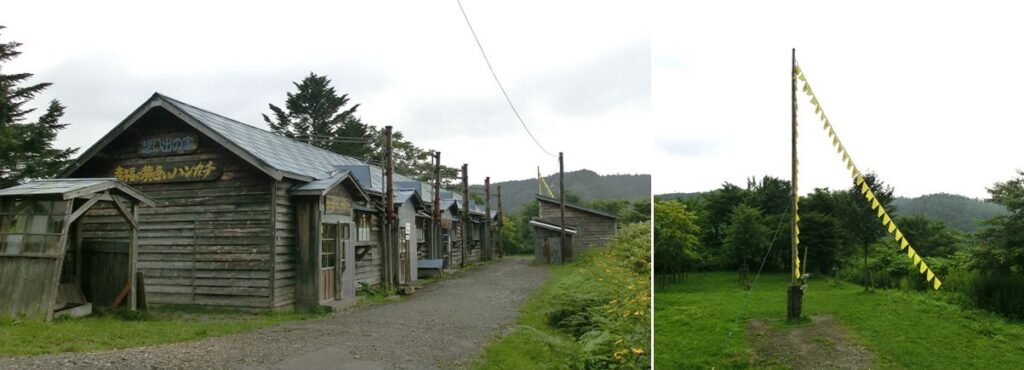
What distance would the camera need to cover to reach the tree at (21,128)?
5.25 m

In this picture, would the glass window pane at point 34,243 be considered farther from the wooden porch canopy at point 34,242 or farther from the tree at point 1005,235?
the tree at point 1005,235

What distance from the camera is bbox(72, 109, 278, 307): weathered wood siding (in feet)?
29.6

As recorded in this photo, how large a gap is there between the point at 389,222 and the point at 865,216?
8406 millimetres

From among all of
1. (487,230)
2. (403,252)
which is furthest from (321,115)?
(403,252)

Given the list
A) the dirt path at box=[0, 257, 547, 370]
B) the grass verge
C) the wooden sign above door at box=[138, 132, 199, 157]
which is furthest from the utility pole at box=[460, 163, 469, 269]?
the wooden sign above door at box=[138, 132, 199, 157]

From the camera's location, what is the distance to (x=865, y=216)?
306 inches

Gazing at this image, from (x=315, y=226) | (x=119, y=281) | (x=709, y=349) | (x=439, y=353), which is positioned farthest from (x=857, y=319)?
(x=119, y=281)

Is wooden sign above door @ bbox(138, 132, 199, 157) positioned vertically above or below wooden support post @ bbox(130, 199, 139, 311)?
above

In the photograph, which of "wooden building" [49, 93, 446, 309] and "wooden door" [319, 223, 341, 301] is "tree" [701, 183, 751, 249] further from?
"wooden door" [319, 223, 341, 301]

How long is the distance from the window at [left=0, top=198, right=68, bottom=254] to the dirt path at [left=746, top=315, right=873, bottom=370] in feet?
26.8

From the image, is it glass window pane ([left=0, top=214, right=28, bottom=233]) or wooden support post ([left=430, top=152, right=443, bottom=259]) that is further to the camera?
wooden support post ([left=430, top=152, right=443, bottom=259])

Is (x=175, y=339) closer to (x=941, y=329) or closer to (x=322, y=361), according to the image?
(x=322, y=361)

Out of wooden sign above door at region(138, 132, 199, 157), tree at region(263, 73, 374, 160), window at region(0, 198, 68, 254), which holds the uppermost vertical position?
tree at region(263, 73, 374, 160)

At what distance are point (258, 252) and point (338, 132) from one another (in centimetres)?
2178
